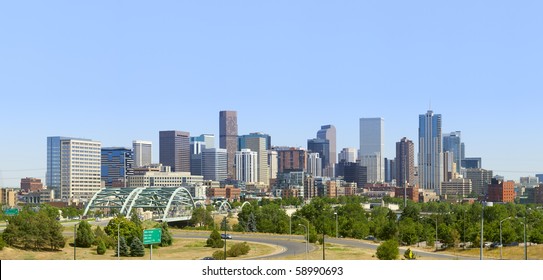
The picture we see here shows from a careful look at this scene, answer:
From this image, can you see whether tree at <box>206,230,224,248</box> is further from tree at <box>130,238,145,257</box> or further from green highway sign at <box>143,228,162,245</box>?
green highway sign at <box>143,228,162,245</box>

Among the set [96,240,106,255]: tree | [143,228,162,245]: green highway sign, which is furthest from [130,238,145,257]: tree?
[143,228,162,245]: green highway sign

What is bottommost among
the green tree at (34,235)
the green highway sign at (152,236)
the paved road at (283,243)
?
the paved road at (283,243)

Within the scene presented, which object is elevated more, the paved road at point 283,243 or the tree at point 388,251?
the tree at point 388,251

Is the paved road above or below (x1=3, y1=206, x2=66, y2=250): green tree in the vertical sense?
below

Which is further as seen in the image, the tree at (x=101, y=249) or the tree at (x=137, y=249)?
the tree at (x=101, y=249)

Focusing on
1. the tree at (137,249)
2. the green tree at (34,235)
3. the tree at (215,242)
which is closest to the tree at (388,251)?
the tree at (137,249)

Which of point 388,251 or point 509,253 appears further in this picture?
point 509,253

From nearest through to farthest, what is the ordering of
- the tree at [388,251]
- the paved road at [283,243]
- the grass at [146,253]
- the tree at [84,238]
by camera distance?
the tree at [388,251]
the paved road at [283,243]
the grass at [146,253]
the tree at [84,238]

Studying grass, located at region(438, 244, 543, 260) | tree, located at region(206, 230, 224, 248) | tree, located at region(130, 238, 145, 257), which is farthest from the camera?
tree, located at region(206, 230, 224, 248)

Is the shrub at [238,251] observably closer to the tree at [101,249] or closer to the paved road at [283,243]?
the paved road at [283,243]

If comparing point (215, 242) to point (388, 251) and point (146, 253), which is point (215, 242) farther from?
point (388, 251)

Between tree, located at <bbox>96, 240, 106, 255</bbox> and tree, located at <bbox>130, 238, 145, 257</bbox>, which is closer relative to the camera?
tree, located at <bbox>130, 238, 145, 257</bbox>

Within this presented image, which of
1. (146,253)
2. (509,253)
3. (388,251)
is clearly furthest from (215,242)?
(509,253)
